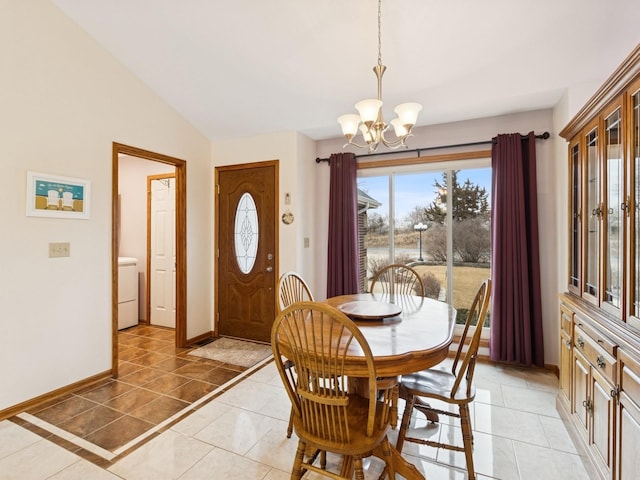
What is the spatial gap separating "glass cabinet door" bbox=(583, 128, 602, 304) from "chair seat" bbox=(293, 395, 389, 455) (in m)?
1.50

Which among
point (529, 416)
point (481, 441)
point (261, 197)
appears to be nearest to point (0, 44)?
point (261, 197)

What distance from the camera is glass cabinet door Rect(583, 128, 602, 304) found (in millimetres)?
1932

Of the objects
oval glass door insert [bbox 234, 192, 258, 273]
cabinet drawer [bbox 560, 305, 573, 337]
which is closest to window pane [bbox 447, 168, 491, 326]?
cabinet drawer [bbox 560, 305, 573, 337]

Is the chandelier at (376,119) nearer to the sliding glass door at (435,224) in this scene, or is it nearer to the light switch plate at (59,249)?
the sliding glass door at (435,224)

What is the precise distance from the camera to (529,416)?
2414mm

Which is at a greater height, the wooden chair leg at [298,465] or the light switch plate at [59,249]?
the light switch plate at [59,249]

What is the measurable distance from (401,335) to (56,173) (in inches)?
115

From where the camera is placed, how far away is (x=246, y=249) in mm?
4234

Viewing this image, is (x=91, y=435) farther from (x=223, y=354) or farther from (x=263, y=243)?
(x=263, y=243)

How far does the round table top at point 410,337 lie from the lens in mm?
1489

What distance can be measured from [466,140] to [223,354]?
354 cm

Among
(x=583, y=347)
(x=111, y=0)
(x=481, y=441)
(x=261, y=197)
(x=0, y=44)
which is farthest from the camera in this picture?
(x=261, y=197)

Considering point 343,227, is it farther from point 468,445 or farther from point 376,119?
point 468,445

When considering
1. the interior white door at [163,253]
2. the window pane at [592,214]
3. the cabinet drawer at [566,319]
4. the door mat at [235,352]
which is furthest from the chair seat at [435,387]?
the interior white door at [163,253]
